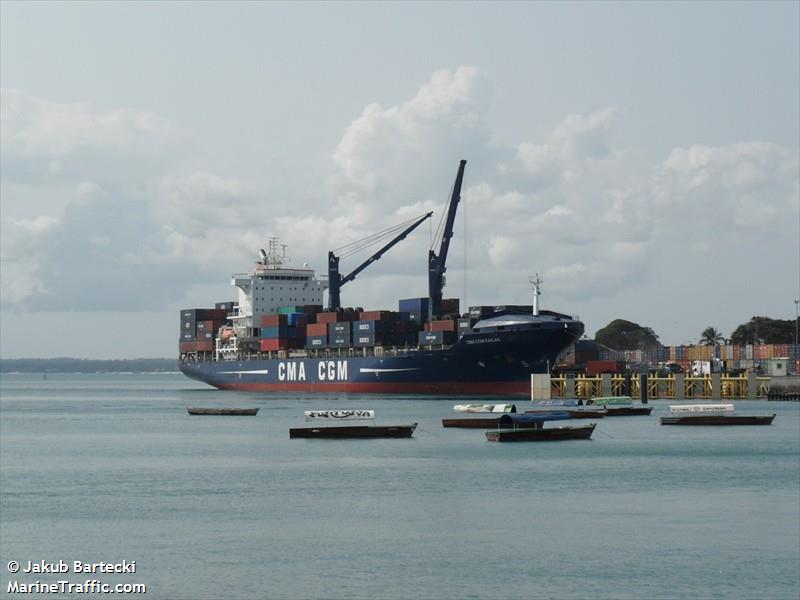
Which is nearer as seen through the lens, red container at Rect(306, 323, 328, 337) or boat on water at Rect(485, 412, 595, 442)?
boat on water at Rect(485, 412, 595, 442)

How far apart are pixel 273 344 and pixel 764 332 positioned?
3449 inches

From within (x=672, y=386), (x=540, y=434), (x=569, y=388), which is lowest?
(x=540, y=434)

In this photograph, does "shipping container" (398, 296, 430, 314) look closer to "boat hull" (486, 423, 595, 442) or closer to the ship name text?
the ship name text

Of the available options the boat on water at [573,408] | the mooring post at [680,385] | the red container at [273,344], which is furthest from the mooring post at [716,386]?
the red container at [273,344]

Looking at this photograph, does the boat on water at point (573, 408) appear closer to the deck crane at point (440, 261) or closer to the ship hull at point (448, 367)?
the ship hull at point (448, 367)

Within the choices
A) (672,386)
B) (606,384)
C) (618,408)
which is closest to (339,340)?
(606,384)

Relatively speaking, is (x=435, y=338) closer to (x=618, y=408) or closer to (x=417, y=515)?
(x=618, y=408)

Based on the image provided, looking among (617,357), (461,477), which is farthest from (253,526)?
(617,357)

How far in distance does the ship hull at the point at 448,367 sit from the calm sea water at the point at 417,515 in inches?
1237

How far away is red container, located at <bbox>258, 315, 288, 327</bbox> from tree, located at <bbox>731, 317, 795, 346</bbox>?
84.7 metres

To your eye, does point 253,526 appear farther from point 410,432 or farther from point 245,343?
point 245,343

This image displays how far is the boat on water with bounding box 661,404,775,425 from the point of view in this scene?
75688mm

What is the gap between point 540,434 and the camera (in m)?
63.5

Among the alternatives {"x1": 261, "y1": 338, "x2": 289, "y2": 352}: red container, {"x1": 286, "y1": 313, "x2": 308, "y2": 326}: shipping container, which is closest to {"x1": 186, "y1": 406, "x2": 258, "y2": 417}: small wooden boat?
{"x1": 261, "y1": 338, "x2": 289, "y2": 352}: red container
